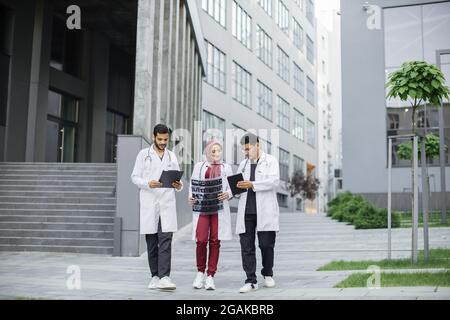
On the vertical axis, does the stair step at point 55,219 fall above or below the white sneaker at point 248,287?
above

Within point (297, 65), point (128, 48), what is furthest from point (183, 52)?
point (297, 65)

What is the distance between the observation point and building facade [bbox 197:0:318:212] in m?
32.1

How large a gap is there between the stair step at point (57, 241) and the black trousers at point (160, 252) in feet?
18.9

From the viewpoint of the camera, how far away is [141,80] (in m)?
14.2

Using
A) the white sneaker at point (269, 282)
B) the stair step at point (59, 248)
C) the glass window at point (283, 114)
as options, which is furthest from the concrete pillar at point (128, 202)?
the glass window at point (283, 114)

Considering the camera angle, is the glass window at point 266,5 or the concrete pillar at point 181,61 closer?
the concrete pillar at point 181,61

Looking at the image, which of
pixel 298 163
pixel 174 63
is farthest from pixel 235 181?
pixel 298 163

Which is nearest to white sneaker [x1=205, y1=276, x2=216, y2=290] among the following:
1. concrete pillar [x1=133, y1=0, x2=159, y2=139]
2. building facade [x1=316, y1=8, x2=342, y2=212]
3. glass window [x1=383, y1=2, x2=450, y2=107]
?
concrete pillar [x1=133, y1=0, x2=159, y2=139]

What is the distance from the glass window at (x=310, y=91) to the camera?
53812mm

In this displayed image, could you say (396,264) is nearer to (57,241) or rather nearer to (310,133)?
(57,241)

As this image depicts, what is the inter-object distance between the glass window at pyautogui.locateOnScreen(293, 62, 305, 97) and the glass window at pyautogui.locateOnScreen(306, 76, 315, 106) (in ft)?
5.36

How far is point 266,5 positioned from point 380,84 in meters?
17.4

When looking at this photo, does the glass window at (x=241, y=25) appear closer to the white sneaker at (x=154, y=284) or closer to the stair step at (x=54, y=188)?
the stair step at (x=54, y=188)

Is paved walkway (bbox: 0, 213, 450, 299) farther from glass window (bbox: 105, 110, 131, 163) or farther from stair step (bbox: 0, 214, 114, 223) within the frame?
glass window (bbox: 105, 110, 131, 163)
